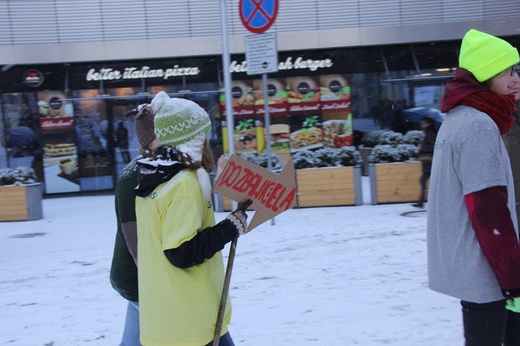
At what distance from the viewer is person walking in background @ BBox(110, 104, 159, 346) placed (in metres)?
2.56

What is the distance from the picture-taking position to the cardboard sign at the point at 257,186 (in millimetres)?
2340

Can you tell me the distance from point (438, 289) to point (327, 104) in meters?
12.0

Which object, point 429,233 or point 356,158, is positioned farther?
point 356,158

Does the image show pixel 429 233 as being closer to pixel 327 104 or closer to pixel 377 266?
pixel 377 266

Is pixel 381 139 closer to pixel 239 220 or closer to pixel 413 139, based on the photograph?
pixel 413 139

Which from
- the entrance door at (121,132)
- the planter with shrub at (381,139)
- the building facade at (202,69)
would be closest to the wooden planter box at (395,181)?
the planter with shrub at (381,139)

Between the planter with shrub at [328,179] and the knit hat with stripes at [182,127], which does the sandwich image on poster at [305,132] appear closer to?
the planter with shrub at [328,179]

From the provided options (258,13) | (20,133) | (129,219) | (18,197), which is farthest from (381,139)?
(129,219)

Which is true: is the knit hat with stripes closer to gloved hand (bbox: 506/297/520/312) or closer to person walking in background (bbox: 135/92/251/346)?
person walking in background (bbox: 135/92/251/346)

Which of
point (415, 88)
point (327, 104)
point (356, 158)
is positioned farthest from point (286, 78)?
point (356, 158)

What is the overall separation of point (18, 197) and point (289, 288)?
674cm

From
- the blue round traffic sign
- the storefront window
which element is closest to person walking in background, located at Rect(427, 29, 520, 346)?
the blue round traffic sign

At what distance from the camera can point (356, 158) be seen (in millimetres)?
9641

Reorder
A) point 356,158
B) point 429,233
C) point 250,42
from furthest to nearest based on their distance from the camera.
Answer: point 356,158 → point 250,42 → point 429,233
